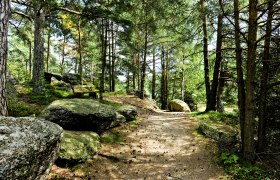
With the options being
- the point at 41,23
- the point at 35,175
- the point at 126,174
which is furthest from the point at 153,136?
the point at 41,23

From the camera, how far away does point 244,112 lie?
26.3ft

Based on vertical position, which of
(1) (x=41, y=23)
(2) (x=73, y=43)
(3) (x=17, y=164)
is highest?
(2) (x=73, y=43)

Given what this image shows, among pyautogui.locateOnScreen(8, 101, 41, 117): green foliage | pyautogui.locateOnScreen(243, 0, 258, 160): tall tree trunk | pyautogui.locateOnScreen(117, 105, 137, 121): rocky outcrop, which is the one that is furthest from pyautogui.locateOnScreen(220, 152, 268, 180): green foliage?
pyautogui.locateOnScreen(8, 101, 41, 117): green foliage

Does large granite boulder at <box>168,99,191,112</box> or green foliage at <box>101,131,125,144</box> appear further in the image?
large granite boulder at <box>168,99,191,112</box>

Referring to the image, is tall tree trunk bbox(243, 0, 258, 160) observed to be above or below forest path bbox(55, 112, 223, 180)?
above

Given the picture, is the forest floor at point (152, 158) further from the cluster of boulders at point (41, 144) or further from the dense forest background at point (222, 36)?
the dense forest background at point (222, 36)

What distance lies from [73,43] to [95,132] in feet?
64.5

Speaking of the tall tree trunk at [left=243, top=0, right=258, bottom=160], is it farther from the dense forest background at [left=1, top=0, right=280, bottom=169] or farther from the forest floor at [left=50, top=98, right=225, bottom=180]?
the forest floor at [left=50, top=98, right=225, bottom=180]

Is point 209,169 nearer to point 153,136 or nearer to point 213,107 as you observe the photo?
point 153,136

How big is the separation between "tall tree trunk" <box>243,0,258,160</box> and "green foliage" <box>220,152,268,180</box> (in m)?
0.42

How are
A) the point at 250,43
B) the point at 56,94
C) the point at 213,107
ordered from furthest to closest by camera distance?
1. the point at 213,107
2. the point at 56,94
3. the point at 250,43

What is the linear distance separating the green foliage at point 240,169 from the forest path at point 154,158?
0.32 m

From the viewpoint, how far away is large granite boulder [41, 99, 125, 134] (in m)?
7.49

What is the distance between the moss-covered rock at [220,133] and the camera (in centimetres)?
934
